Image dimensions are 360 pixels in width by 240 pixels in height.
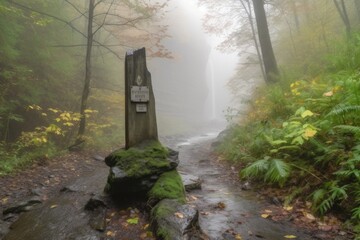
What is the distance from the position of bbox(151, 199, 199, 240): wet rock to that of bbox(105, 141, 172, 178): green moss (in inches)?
33.8

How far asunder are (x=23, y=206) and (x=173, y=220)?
138 inches

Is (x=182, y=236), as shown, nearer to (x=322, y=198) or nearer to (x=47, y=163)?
(x=322, y=198)

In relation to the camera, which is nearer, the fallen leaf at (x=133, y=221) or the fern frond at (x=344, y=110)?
the fallen leaf at (x=133, y=221)

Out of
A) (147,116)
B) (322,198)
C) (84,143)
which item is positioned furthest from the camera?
(84,143)

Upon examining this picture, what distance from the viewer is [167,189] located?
4.91m

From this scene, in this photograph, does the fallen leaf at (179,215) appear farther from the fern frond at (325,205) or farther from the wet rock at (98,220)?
the fern frond at (325,205)

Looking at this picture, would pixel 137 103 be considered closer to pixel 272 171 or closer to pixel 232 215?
pixel 232 215

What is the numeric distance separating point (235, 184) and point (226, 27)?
45.6 ft

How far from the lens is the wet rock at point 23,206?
5.32 m

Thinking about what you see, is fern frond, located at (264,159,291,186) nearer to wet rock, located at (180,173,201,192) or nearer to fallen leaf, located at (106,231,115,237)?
wet rock, located at (180,173,201,192)

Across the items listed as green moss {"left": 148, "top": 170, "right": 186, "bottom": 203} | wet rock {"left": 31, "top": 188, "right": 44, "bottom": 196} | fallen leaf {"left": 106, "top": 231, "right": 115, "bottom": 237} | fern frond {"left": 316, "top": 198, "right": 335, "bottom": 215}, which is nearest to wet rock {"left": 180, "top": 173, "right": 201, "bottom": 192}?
green moss {"left": 148, "top": 170, "right": 186, "bottom": 203}

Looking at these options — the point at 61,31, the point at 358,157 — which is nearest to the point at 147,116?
the point at 358,157

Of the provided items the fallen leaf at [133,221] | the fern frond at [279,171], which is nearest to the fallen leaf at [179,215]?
the fallen leaf at [133,221]

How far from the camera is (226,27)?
1802cm
